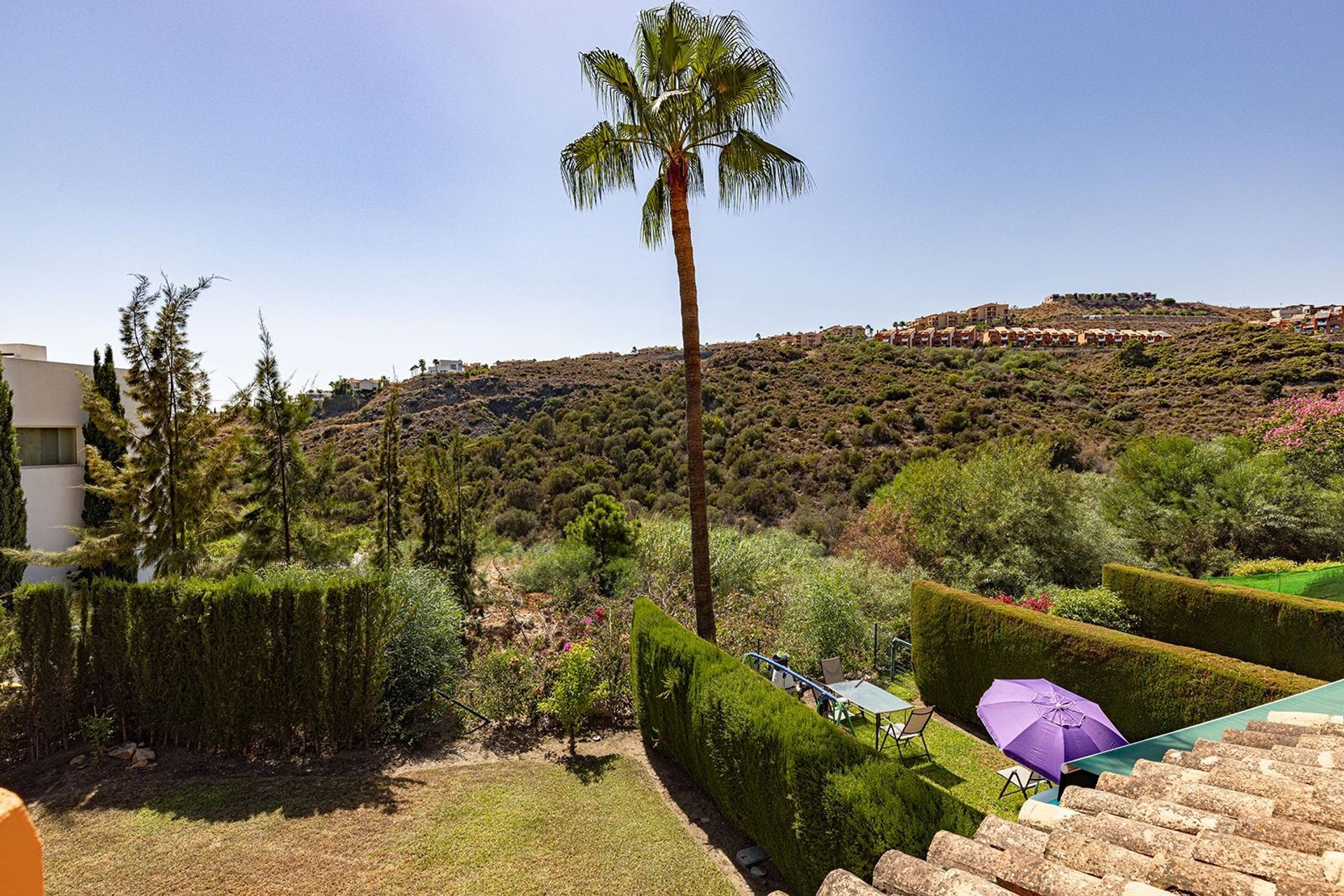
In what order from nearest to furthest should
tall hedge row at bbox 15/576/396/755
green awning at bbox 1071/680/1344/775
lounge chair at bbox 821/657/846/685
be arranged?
1. green awning at bbox 1071/680/1344/775
2. tall hedge row at bbox 15/576/396/755
3. lounge chair at bbox 821/657/846/685

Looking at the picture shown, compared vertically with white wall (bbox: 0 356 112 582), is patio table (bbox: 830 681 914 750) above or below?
below

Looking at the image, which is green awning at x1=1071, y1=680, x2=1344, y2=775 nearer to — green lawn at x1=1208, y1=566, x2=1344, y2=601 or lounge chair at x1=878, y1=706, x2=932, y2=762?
lounge chair at x1=878, y1=706, x2=932, y2=762

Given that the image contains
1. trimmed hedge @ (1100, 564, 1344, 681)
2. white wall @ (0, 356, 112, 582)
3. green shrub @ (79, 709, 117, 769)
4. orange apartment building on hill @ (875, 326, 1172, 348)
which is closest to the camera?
green shrub @ (79, 709, 117, 769)

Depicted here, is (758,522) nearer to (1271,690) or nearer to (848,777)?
(1271,690)

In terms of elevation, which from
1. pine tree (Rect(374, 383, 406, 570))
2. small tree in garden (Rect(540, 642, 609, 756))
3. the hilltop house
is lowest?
small tree in garden (Rect(540, 642, 609, 756))

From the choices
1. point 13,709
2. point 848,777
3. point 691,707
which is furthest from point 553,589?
point 848,777

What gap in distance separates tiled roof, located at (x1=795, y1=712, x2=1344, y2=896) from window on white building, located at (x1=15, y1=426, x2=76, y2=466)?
20.2 metres

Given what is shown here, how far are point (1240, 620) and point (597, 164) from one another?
1230 cm

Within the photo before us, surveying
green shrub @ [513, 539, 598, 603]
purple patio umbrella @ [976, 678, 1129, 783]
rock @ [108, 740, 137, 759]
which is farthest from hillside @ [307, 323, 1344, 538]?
purple patio umbrella @ [976, 678, 1129, 783]

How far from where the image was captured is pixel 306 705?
8180mm

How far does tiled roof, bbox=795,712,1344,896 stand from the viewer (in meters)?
2.08

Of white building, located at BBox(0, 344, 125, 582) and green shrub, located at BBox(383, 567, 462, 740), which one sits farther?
white building, located at BBox(0, 344, 125, 582)

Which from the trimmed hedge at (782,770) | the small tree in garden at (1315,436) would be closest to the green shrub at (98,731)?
the trimmed hedge at (782,770)

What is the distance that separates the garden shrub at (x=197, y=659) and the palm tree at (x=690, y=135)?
17.6ft
